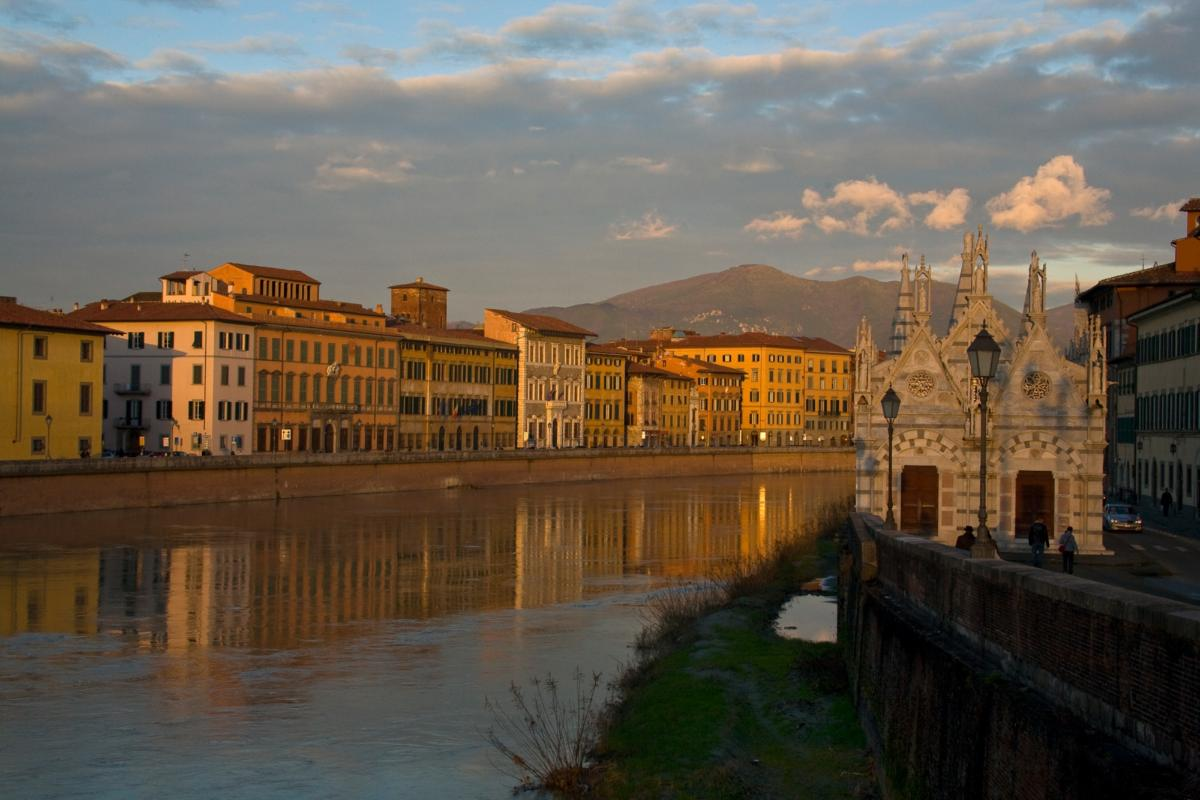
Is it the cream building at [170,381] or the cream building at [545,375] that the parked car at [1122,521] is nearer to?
the cream building at [170,381]

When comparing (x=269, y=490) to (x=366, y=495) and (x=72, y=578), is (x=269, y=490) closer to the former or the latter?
(x=366, y=495)

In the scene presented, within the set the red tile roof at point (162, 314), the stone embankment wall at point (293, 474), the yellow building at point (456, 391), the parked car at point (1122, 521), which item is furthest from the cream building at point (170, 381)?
the parked car at point (1122, 521)

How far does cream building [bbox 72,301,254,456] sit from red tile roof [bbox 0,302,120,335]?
13432 millimetres

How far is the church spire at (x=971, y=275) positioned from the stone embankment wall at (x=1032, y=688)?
966 inches

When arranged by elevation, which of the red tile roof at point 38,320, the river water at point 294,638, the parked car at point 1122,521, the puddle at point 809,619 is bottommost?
the river water at point 294,638


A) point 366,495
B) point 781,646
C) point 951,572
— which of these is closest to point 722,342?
point 366,495

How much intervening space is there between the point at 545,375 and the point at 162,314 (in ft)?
150

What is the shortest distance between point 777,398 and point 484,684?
479 ft

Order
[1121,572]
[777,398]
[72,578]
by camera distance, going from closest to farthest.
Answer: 1. [1121,572]
2. [72,578]
3. [777,398]

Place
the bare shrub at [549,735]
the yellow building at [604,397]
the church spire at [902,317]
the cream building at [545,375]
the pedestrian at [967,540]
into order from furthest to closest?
the yellow building at [604,397], the cream building at [545,375], the church spire at [902,317], the pedestrian at [967,540], the bare shrub at [549,735]

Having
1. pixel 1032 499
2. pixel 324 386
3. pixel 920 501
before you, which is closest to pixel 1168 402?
pixel 1032 499

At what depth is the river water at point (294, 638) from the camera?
20328 millimetres

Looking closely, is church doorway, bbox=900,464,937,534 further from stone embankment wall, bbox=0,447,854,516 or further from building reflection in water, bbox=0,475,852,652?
stone embankment wall, bbox=0,447,854,516

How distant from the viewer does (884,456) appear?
125 feet
